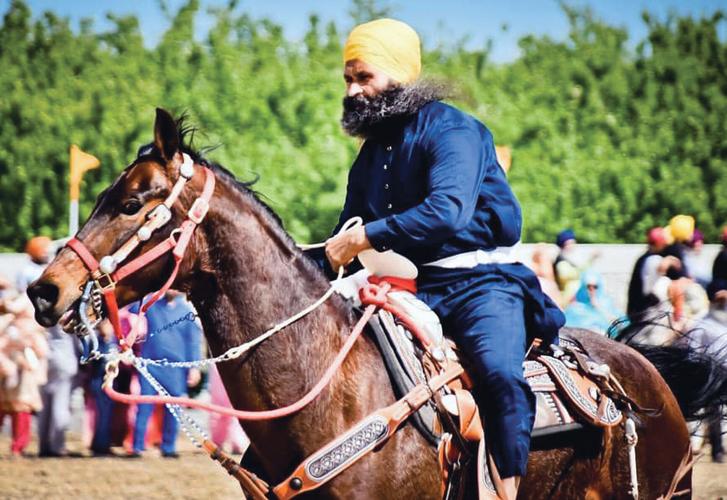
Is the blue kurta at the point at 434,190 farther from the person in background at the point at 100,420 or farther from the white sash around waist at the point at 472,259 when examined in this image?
the person in background at the point at 100,420

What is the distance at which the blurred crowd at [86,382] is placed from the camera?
1116 cm

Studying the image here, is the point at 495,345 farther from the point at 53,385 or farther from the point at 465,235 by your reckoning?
the point at 53,385

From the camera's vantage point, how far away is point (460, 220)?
4285mm

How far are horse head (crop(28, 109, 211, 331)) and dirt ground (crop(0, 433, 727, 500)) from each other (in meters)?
5.70

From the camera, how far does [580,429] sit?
4.98m

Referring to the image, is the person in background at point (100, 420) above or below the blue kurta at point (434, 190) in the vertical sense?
below

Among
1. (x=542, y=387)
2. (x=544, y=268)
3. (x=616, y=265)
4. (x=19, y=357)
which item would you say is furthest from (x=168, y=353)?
(x=616, y=265)

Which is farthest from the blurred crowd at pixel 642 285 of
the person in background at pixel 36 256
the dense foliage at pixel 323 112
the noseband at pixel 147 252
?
the dense foliage at pixel 323 112

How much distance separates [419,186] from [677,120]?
66.6 ft

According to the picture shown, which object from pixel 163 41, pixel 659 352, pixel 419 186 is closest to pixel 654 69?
pixel 163 41

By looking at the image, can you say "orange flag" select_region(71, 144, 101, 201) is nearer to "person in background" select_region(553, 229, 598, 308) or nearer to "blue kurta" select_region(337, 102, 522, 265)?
"person in background" select_region(553, 229, 598, 308)

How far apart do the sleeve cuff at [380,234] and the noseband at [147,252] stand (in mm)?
629

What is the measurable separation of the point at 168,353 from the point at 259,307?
762 cm

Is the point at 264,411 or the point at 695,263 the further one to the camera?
the point at 695,263
